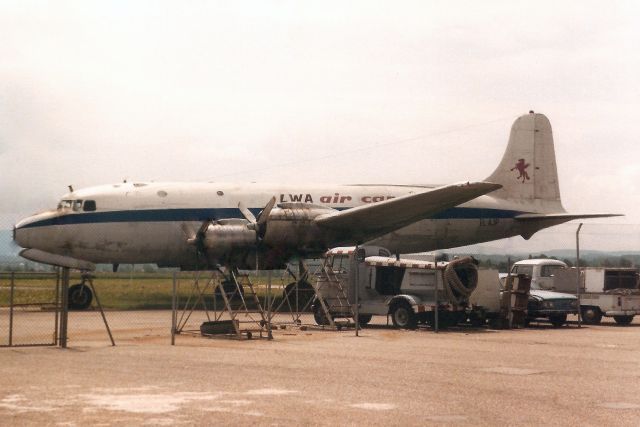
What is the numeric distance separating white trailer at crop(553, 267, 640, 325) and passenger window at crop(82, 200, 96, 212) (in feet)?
57.5

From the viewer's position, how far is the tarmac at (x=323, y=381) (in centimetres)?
1039

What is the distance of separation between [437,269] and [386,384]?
40.6ft

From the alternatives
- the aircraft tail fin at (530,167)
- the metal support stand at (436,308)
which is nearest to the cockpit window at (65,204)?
the metal support stand at (436,308)

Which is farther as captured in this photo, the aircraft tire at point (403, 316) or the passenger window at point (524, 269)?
the passenger window at point (524, 269)

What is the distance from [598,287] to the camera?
1150 inches

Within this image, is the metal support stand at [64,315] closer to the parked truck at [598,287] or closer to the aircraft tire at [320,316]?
the aircraft tire at [320,316]

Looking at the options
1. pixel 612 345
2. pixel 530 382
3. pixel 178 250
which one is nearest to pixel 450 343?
pixel 612 345

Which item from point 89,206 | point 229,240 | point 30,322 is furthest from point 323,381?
point 89,206

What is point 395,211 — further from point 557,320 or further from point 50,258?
point 50,258

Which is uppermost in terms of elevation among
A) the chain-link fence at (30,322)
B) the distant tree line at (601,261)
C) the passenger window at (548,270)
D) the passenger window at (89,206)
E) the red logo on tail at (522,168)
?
the red logo on tail at (522,168)

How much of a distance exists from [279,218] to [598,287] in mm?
12066

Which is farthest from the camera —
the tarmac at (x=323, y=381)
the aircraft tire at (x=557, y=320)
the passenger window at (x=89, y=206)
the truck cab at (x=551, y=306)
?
the passenger window at (x=89, y=206)

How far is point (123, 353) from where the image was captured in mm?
17297

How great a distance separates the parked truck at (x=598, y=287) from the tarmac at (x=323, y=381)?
22.7 ft
